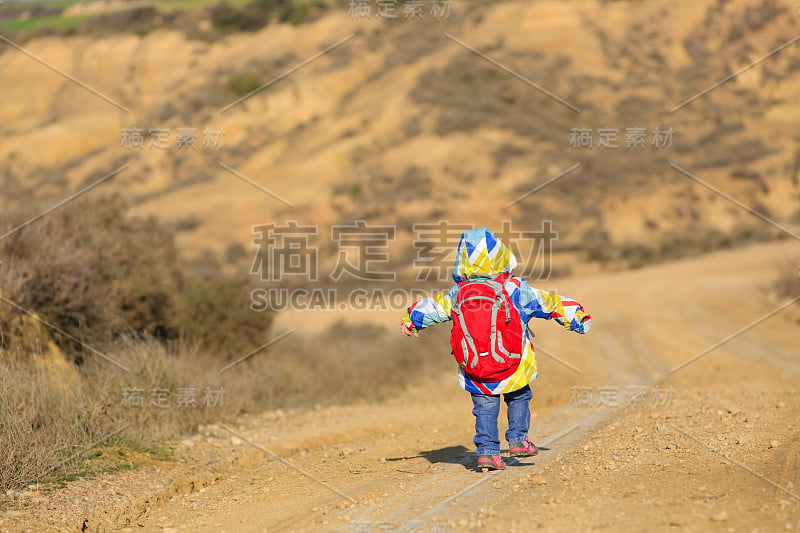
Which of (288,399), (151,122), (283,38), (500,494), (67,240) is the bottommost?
(288,399)

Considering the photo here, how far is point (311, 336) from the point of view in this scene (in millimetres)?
17141

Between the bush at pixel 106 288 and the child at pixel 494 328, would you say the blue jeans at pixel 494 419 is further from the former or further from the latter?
the bush at pixel 106 288

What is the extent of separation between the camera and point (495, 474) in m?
6.46

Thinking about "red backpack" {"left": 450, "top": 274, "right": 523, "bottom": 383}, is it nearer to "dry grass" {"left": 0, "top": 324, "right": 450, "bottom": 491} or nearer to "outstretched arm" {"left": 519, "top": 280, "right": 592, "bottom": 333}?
"outstretched arm" {"left": 519, "top": 280, "right": 592, "bottom": 333}

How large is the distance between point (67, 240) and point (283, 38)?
42.4 meters

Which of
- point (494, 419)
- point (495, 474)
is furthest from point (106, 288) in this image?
point (495, 474)

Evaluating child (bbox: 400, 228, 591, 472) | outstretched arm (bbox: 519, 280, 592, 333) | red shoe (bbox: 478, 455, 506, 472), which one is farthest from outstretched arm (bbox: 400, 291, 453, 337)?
red shoe (bbox: 478, 455, 506, 472)

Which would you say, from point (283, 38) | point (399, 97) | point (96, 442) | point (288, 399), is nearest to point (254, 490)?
point (96, 442)

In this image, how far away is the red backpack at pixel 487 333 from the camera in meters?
6.40

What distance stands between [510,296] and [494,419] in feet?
3.08

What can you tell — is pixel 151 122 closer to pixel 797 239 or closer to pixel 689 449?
pixel 797 239

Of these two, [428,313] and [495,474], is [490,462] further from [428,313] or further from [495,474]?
[428,313]

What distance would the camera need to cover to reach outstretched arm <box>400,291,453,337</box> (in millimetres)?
6609

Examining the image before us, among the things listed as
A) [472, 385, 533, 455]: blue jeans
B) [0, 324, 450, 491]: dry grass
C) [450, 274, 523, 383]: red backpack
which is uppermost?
Answer: [450, 274, 523, 383]: red backpack
